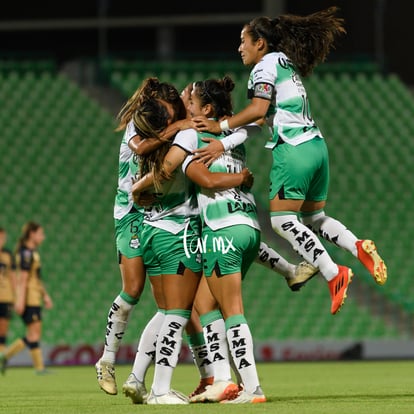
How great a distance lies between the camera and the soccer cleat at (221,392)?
267 inches

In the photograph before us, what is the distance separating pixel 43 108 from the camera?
20750mm

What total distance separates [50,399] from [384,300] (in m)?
10.2

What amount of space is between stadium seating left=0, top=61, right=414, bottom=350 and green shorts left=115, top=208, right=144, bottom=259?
8.80 meters

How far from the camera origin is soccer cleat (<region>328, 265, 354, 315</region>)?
6734mm

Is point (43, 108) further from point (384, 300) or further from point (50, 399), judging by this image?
point (50, 399)

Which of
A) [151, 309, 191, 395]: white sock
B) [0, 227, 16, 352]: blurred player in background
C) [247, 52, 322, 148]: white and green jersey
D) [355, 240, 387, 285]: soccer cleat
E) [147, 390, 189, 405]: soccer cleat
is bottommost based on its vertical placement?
[0, 227, 16, 352]: blurred player in background

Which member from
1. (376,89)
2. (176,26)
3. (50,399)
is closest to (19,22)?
(176,26)

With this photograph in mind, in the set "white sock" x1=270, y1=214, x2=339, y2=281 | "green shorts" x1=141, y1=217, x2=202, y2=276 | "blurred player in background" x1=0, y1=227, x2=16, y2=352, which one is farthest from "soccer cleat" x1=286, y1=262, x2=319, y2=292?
"blurred player in background" x1=0, y1=227, x2=16, y2=352

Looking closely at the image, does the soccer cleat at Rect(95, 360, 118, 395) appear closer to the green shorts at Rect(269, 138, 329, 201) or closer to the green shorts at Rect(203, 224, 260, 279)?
the green shorts at Rect(203, 224, 260, 279)

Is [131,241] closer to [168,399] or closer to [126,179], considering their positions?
[126,179]

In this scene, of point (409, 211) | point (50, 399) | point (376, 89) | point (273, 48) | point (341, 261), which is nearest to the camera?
point (273, 48)

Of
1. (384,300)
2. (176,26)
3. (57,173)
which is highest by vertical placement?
(176,26)

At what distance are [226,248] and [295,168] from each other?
0.76 m

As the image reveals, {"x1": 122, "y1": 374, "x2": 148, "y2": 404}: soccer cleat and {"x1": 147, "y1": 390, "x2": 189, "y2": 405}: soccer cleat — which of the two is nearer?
{"x1": 147, "y1": 390, "x2": 189, "y2": 405}: soccer cleat
